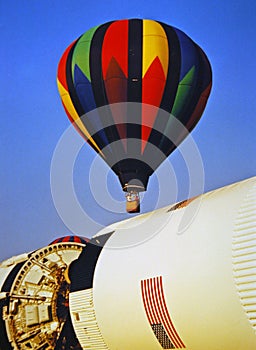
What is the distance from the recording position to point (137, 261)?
144 inches

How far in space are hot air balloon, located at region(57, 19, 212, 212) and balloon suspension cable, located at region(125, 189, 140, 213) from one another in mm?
344

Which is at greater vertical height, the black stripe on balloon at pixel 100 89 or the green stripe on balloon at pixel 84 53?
the green stripe on balloon at pixel 84 53

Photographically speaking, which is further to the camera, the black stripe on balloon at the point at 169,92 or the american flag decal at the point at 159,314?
the black stripe on balloon at the point at 169,92

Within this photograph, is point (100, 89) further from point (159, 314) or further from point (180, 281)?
point (180, 281)

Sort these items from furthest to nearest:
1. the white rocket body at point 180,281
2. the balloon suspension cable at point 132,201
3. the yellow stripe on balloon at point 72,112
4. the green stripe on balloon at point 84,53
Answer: the balloon suspension cable at point 132,201 → the yellow stripe on balloon at point 72,112 → the green stripe on balloon at point 84,53 → the white rocket body at point 180,281

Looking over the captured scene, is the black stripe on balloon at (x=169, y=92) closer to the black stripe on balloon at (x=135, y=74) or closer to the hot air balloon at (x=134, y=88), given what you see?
the hot air balloon at (x=134, y=88)

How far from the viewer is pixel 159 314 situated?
3.39m

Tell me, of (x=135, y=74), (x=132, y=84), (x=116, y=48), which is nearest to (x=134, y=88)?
(x=132, y=84)

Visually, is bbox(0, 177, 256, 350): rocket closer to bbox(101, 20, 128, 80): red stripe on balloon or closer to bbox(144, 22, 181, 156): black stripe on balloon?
bbox(144, 22, 181, 156): black stripe on balloon

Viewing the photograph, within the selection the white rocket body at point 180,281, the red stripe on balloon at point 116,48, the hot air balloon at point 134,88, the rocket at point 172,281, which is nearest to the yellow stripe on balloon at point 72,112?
the hot air balloon at point 134,88

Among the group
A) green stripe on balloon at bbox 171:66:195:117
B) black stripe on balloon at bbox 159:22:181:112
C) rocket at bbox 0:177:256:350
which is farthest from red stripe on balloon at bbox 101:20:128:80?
rocket at bbox 0:177:256:350

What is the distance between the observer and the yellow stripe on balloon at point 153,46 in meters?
7.43

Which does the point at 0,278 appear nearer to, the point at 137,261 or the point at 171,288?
the point at 137,261

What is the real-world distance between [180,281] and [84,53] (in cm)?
481
